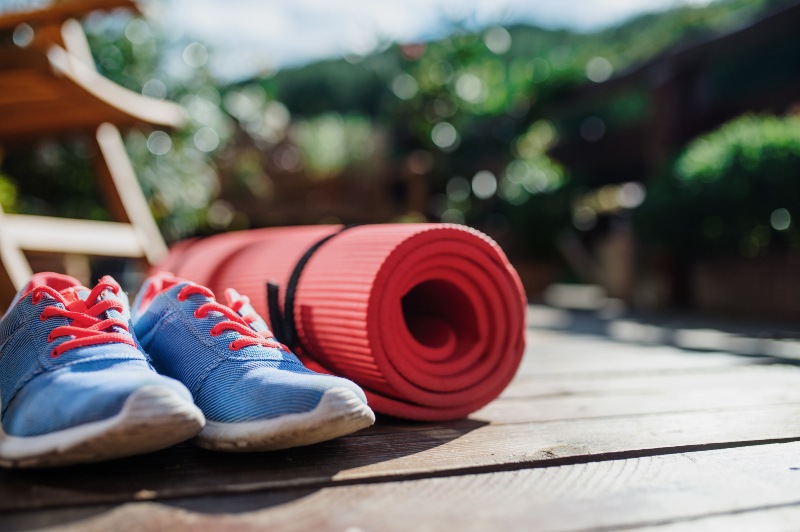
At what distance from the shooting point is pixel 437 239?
4.25 ft

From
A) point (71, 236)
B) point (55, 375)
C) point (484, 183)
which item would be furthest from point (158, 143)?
point (55, 375)

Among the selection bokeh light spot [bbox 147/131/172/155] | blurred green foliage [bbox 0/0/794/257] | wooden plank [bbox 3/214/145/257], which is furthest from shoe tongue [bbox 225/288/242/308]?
bokeh light spot [bbox 147/131/172/155]

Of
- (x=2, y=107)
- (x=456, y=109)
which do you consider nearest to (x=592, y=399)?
(x=2, y=107)

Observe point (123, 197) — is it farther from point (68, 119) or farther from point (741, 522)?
point (741, 522)

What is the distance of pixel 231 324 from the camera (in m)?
1.11

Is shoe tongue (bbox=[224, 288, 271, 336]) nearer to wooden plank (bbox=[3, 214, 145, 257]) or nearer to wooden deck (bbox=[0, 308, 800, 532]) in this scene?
wooden deck (bbox=[0, 308, 800, 532])

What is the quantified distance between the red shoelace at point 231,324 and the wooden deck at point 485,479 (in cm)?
17

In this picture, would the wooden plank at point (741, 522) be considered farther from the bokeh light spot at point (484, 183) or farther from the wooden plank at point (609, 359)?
the bokeh light spot at point (484, 183)

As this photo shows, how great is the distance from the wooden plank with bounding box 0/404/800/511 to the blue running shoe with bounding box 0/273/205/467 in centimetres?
5

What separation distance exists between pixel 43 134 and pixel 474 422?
7.61 feet

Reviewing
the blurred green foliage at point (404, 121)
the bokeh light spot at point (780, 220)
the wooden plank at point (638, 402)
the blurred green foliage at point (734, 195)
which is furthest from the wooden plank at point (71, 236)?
the bokeh light spot at point (780, 220)

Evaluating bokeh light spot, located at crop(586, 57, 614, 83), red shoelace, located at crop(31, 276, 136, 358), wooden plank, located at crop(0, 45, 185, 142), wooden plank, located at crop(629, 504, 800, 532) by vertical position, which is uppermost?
bokeh light spot, located at crop(586, 57, 614, 83)

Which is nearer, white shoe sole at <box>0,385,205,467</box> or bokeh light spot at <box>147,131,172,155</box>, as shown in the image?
white shoe sole at <box>0,385,205,467</box>

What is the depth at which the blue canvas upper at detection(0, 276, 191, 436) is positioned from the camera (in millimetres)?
867
